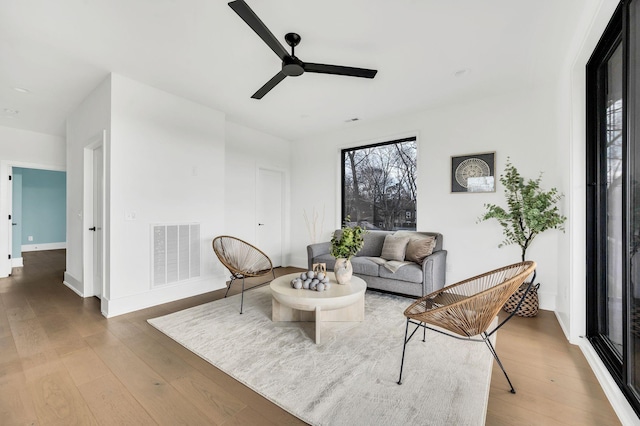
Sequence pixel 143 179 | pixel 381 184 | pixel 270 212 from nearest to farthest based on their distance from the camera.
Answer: pixel 143 179 < pixel 381 184 < pixel 270 212

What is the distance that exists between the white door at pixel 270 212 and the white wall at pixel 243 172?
0.55 ft

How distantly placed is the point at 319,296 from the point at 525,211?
2337 mm

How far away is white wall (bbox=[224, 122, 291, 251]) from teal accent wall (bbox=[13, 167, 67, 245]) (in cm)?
663

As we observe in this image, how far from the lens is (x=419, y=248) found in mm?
3662

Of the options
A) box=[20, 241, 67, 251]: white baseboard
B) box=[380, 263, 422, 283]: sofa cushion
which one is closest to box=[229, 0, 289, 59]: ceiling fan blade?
box=[380, 263, 422, 283]: sofa cushion

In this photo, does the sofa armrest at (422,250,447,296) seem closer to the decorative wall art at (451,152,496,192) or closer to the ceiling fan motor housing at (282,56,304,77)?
the decorative wall art at (451,152,496,192)

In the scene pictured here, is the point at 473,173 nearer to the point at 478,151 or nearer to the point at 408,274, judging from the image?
the point at 478,151

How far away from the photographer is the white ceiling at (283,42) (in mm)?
2076

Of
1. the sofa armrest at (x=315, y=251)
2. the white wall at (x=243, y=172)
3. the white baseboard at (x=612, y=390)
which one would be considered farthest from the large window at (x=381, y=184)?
→ the white baseboard at (x=612, y=390)

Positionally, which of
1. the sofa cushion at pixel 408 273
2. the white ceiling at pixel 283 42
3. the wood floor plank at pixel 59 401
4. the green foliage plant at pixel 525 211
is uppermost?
the white ceiling at pixel 283 42

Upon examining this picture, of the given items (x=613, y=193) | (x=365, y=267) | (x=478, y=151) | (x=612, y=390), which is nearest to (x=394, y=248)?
(x=365, y=267)

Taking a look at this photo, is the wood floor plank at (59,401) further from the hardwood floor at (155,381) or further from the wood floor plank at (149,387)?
the wood floor plank at (149,387)

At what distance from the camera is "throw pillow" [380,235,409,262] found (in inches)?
151

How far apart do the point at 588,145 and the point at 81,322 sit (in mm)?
5017
